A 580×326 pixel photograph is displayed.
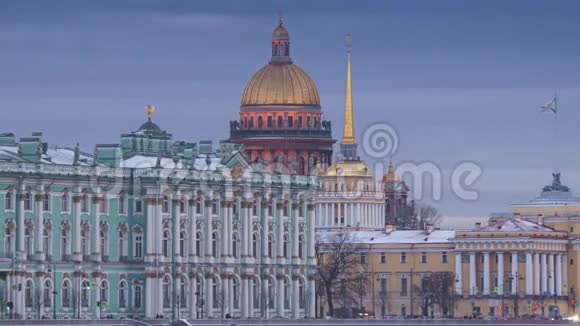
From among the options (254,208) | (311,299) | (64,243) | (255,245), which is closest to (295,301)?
(311,299)

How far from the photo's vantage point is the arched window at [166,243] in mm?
146375

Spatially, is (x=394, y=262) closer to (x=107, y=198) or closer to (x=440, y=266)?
(x=440, y=266)

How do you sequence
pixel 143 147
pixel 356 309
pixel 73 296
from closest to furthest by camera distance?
pixel 73 296 → pixel 143 147 → pixel 356 309

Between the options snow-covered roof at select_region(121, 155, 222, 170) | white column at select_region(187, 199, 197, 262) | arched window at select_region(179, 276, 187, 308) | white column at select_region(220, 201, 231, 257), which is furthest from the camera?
white column at select_region(220, 201, 231, 257)

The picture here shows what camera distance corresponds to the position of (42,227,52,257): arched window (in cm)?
13900

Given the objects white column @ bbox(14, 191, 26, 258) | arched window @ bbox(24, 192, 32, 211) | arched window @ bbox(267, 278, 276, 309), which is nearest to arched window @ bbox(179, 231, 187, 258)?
arched window @ bbox(267, 278, 276, 309)

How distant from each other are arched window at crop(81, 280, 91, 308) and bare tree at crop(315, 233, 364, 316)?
2886 cm

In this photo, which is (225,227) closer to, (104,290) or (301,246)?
(301,246)

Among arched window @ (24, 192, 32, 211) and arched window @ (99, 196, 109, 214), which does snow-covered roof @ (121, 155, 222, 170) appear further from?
arched window @ (24, 192, 32, 211)

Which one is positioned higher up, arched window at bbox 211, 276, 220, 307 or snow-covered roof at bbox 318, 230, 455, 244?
snow-covered roof at bbox 318, 230, 455, 244

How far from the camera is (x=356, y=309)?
178 metres

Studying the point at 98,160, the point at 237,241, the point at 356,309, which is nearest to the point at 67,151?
the point at 98,160

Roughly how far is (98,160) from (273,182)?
45.1 feet

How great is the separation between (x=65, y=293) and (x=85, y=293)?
60.4 inches
